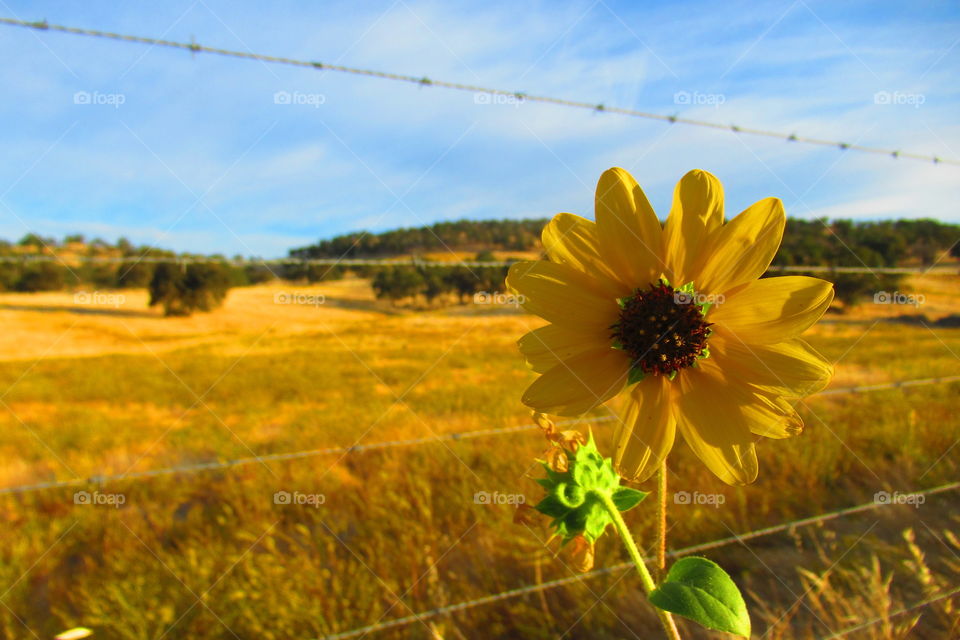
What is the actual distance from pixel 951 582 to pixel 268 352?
630cm

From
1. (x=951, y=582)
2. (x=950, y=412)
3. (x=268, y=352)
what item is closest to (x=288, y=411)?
(x=268, y=352)

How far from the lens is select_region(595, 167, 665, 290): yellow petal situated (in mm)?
385

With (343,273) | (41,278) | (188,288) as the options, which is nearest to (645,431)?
(343,273)

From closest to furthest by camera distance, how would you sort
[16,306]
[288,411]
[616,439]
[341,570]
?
1. [616,439]
2. [341,570]
3. [288,411]
4. [16,306]

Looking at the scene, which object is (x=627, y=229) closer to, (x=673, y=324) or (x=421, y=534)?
(x=673, y=324)

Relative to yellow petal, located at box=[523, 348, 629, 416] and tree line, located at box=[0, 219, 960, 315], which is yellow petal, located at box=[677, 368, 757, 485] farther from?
tree line, located at box=[0, 219, 960, 315]

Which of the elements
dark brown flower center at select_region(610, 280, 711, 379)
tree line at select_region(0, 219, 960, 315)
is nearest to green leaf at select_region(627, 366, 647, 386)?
dark brown flower center at select_region(610, 280, 711, 379)

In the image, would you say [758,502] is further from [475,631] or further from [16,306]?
[16,306]

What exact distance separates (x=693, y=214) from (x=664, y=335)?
98 mm

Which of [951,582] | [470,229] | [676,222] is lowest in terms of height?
[951,582]

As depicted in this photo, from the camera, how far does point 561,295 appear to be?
1.33 feet

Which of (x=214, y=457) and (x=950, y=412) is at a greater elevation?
(x=950, y=412)

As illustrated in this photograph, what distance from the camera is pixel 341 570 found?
1562mm

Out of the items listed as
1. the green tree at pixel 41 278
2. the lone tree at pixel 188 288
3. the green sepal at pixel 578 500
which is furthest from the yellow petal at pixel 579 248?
the green tree at pixel 41 278
